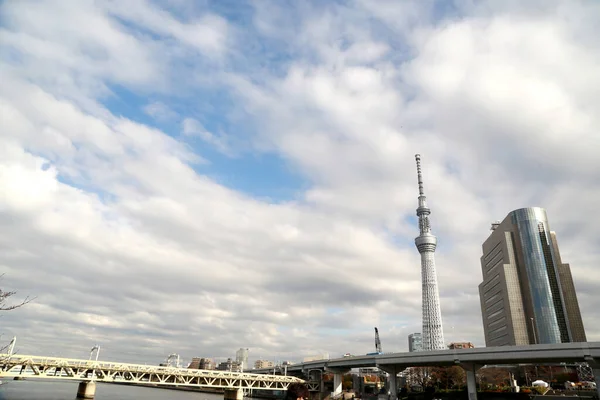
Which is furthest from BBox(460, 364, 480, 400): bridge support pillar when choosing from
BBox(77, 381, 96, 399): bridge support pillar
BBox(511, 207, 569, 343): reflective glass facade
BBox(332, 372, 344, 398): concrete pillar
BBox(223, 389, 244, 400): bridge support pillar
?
BBox(511, 207, 569, 343): reflective glass facade

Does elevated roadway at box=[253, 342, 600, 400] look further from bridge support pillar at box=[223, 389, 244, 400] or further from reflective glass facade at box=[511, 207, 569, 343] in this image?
reflective glass facade at box=[511, 207, 569, 343]

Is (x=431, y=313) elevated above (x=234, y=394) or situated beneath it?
elevated above

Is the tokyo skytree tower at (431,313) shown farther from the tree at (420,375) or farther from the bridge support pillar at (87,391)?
the bridge support pillar at (87,391)

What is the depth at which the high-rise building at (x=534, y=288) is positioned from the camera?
575 feet

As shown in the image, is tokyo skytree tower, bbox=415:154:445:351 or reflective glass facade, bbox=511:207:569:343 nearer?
→ reflective glass facade, bbox=511:207:569:343

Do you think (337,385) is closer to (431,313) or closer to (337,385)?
(337,385)

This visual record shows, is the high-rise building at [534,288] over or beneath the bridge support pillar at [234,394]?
over

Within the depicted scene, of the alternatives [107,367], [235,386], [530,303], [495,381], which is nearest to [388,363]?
[495,381]

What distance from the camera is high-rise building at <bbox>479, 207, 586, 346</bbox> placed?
17512cm

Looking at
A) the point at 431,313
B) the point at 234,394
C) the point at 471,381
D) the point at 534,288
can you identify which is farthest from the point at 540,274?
the point at 234,394

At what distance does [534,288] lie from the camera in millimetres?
180750

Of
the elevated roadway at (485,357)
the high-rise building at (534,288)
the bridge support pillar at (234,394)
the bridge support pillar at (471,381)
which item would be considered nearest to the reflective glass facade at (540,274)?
the high-rise building at (534,288)

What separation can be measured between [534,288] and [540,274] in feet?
24.2

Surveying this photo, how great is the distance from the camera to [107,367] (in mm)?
102875
